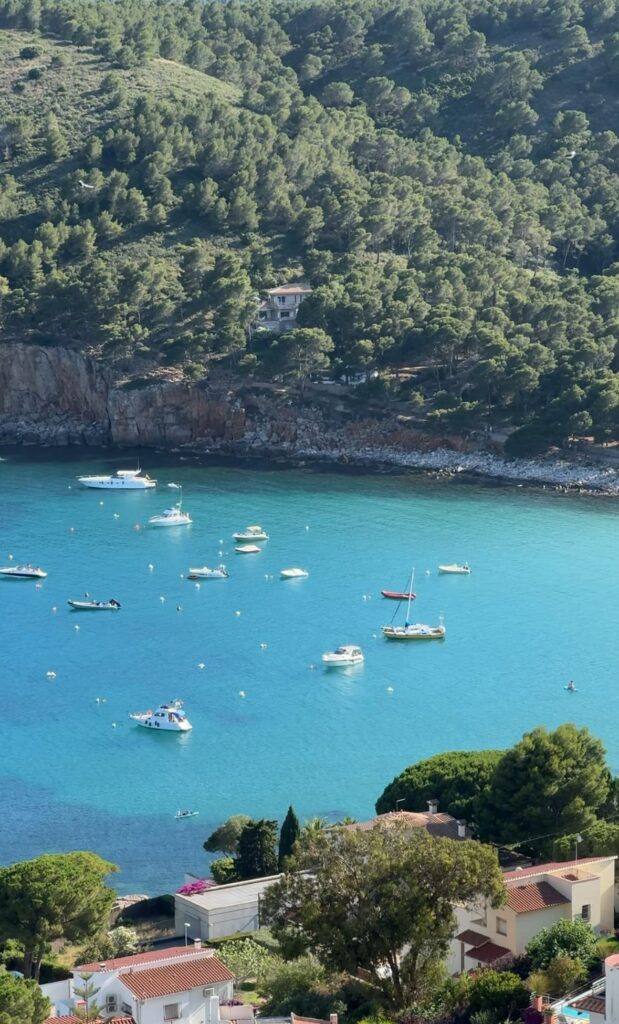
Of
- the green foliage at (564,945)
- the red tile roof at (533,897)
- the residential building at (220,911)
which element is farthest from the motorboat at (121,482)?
the green foliage at (564,945)

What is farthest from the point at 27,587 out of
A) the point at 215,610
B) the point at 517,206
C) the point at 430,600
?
the point at 517,206

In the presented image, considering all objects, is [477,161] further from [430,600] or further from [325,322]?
[430,600]

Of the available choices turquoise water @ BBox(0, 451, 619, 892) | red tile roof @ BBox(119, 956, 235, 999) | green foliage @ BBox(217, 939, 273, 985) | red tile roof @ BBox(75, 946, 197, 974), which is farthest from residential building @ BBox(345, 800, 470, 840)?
red tile roof @ BBox(119, 956, 235, 999)

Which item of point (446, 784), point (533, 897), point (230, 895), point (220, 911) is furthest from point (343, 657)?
point (533, 897)

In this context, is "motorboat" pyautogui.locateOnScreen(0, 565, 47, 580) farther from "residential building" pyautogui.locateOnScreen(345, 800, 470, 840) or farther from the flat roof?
"residential building" pyautogui.locateOnScreen(345, 800, 470, 840)

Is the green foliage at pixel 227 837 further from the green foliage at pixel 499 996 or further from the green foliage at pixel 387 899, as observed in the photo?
the green foliage at pixel 499 996

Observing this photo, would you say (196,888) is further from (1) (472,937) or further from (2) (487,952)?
(2) (487,952)
